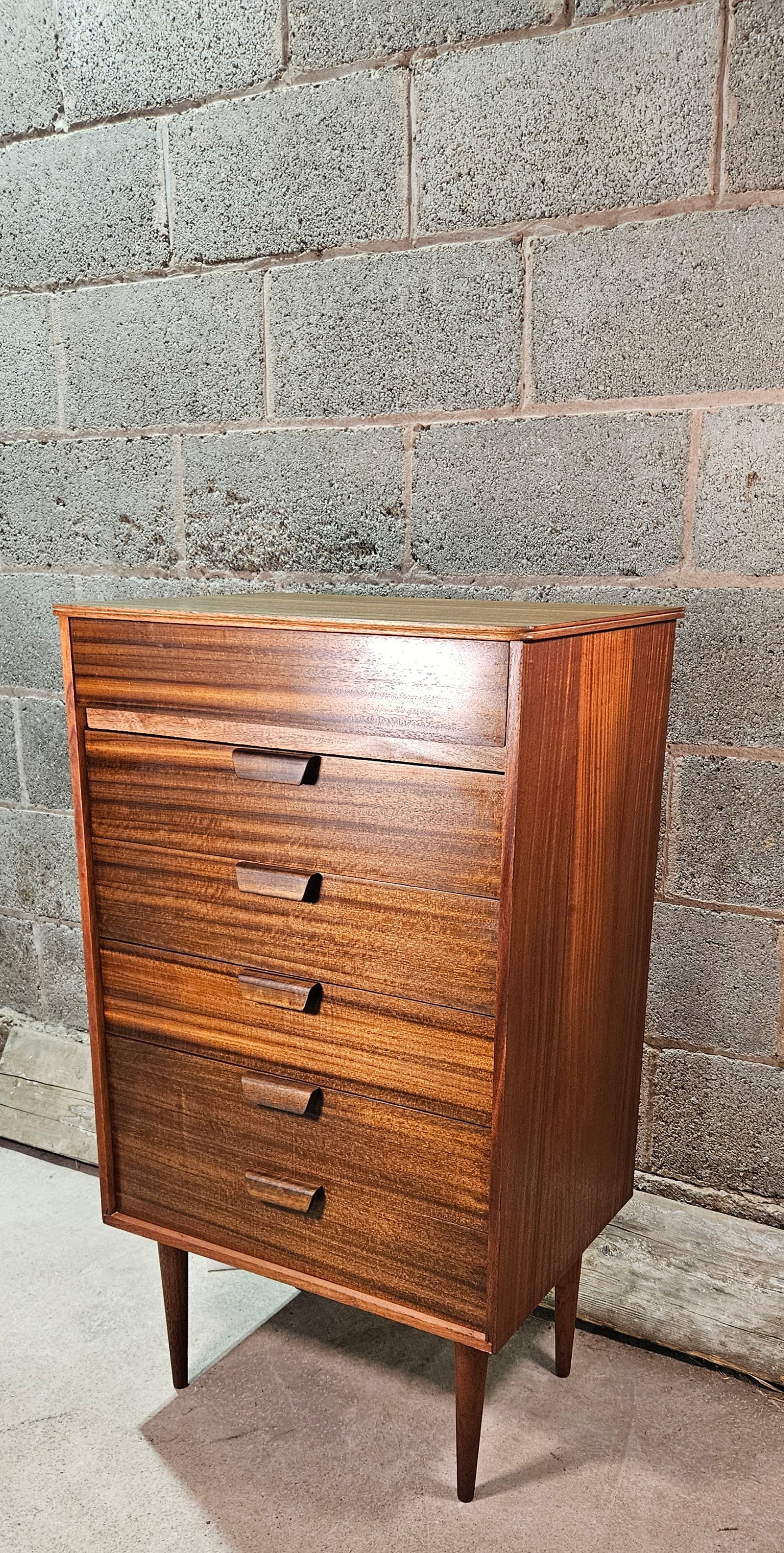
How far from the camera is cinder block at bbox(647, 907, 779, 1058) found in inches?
64.9

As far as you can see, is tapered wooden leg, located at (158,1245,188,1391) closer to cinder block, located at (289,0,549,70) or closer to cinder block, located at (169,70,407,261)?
cinder block, located at (169,70,407,261)

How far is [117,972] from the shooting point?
1511mm

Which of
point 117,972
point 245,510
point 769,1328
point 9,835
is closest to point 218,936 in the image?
point 117,972

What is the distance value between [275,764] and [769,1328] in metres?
1.13

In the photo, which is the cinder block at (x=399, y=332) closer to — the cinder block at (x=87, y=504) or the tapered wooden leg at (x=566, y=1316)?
the cinder block at (x=87, y=504)

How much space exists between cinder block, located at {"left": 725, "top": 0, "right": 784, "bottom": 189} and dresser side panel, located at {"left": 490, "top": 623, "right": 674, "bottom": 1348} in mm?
607

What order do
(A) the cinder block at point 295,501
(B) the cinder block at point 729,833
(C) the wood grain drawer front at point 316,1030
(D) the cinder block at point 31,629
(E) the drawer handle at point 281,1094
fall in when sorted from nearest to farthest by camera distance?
(C) the wood grain drawer front at point 316,1030 < (E) the drawer handle at point 281,1094 < (B) the cinder block at point 729,833 < (A) the cinder block at point 295,501 < (D) the cinder block at point 31,629

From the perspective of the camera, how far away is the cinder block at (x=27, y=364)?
2150 mm

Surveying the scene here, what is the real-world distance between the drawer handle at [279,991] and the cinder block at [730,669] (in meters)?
0.68

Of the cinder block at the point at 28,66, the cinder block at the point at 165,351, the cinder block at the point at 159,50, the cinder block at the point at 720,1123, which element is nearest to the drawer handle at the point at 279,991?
the cinder block at the point at 720,1123

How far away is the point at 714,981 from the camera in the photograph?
1.68 meters

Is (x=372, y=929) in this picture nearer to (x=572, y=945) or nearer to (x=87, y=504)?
(x=572, y=945)

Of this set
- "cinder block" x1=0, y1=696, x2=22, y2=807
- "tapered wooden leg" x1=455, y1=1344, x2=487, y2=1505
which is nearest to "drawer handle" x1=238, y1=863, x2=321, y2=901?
"tapered wooden leg" x1=455, y1=1344, x2=487, y2=1505

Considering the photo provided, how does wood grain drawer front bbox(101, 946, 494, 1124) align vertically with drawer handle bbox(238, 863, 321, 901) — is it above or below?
below
